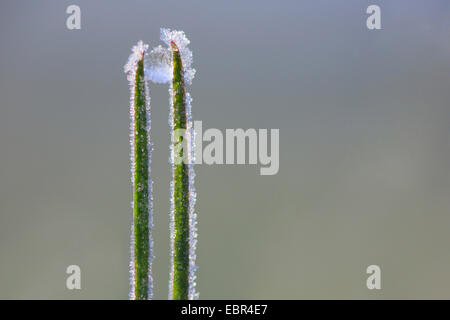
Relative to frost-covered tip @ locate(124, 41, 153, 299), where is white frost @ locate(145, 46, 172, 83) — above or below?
above

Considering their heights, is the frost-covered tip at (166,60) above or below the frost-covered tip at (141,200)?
above

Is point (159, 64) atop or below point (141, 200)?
atop

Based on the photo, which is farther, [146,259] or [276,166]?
[276,166]

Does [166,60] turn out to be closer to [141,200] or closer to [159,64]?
[159,64]

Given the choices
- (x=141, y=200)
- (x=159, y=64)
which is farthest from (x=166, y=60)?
(x=141, y=200)

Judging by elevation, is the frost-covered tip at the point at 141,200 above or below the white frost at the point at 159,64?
below

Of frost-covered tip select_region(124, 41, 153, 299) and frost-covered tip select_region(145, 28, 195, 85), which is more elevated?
frost-covered tip select_region(145, 28, 195, 85)

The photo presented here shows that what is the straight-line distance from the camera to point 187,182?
54 centimetres
